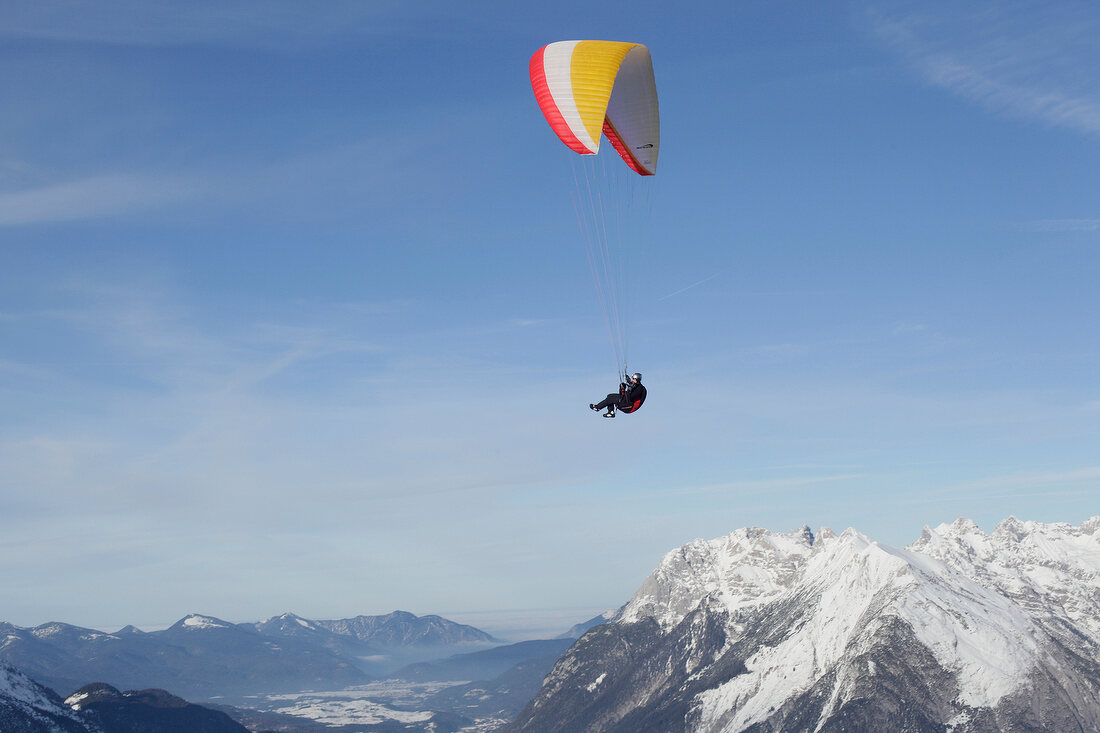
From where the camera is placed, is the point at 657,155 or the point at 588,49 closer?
the point at 588,49

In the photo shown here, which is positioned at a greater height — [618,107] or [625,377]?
[618,107]

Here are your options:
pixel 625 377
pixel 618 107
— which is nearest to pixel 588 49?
pixel 618 107

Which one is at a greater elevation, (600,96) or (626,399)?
(600,96)

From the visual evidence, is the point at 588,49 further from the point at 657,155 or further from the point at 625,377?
the point at 625,377

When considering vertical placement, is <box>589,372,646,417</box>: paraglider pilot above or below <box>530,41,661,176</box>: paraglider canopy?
below
